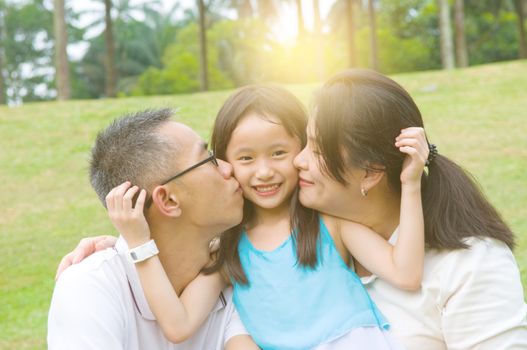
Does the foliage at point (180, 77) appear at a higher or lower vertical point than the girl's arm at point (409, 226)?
higher

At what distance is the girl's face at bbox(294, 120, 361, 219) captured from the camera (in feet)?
10.3

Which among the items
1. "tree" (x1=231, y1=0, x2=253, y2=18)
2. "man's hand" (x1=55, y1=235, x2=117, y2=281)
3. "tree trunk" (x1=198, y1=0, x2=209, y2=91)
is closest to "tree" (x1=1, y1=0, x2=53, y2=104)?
"tree" (x1=231, y1=0, x2=253, y2=18)

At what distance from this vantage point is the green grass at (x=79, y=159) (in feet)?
28.0

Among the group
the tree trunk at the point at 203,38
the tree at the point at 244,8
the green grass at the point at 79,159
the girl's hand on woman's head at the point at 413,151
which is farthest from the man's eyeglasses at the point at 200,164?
the tree at the point at 244,8

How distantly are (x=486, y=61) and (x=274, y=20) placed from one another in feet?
44.2

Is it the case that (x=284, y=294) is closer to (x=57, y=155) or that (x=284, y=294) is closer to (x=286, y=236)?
(x=286, y=236)

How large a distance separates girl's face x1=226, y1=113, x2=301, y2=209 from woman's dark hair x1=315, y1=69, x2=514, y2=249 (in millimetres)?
259

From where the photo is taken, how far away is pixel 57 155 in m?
14.9

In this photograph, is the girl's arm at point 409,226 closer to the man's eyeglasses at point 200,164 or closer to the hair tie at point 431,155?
the hair tie at point 431,155

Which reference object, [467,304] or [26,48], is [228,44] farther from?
[467,304]

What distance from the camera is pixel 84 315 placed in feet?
9.49

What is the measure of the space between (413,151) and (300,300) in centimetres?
81

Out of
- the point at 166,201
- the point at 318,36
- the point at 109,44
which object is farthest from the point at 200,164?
the point at 109,44

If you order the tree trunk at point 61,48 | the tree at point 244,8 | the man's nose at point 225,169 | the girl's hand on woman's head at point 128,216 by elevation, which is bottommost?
the girl's hand on woman's head at point 128,216
